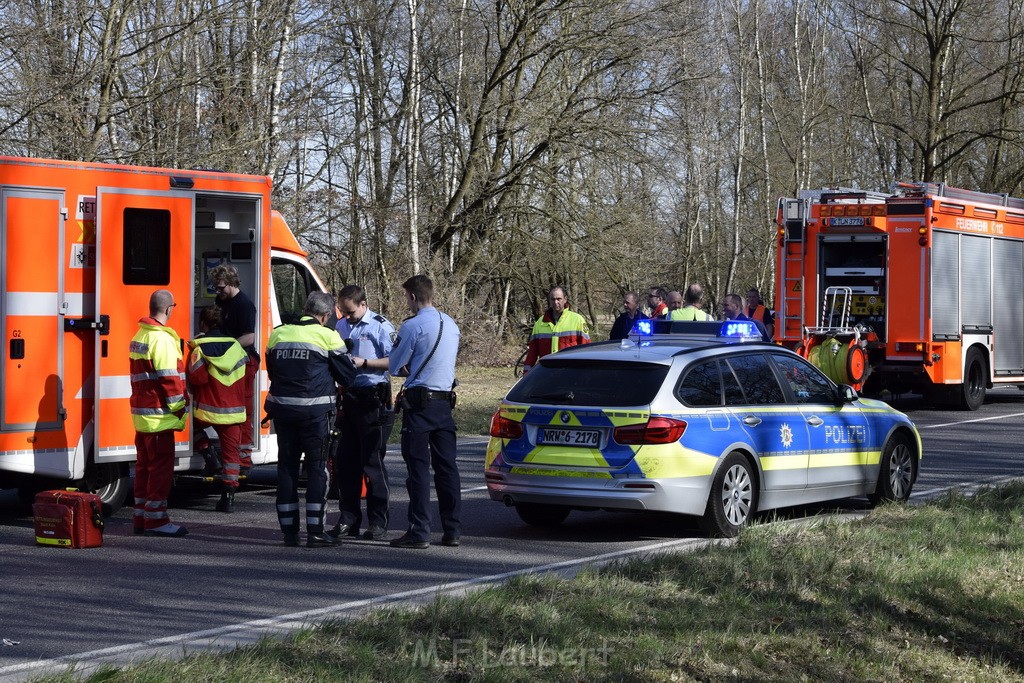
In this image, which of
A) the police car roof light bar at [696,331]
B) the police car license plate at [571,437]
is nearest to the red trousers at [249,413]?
the police car license plate at [571,437]

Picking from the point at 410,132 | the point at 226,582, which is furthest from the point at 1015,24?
the point at 226,582

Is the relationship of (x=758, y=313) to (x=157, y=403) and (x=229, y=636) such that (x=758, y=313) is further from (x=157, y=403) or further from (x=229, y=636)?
(x=229, y=636)

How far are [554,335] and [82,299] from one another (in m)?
5.68

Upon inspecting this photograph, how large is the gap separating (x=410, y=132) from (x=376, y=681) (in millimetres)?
25327

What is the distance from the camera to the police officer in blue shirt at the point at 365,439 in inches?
382

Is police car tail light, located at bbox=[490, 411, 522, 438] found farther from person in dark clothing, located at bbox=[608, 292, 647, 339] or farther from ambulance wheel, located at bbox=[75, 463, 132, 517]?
person in dark clothing, located at bbox=[608, 292, 647, 339]

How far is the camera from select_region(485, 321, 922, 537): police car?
9367 mm

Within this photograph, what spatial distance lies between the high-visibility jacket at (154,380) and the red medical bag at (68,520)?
717mm

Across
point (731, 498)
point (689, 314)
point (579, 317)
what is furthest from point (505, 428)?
point (689, 314)

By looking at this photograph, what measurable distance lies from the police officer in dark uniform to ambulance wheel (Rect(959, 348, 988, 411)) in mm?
14778

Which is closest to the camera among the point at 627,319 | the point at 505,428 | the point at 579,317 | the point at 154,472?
the point at 505,428

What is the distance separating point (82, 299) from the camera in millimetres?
10617

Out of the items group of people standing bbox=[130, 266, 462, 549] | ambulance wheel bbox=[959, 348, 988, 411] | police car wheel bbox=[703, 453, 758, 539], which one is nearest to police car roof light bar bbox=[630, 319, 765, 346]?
police car wheel bbox=[703, 453, 758, 539]

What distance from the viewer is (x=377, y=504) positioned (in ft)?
32.5
